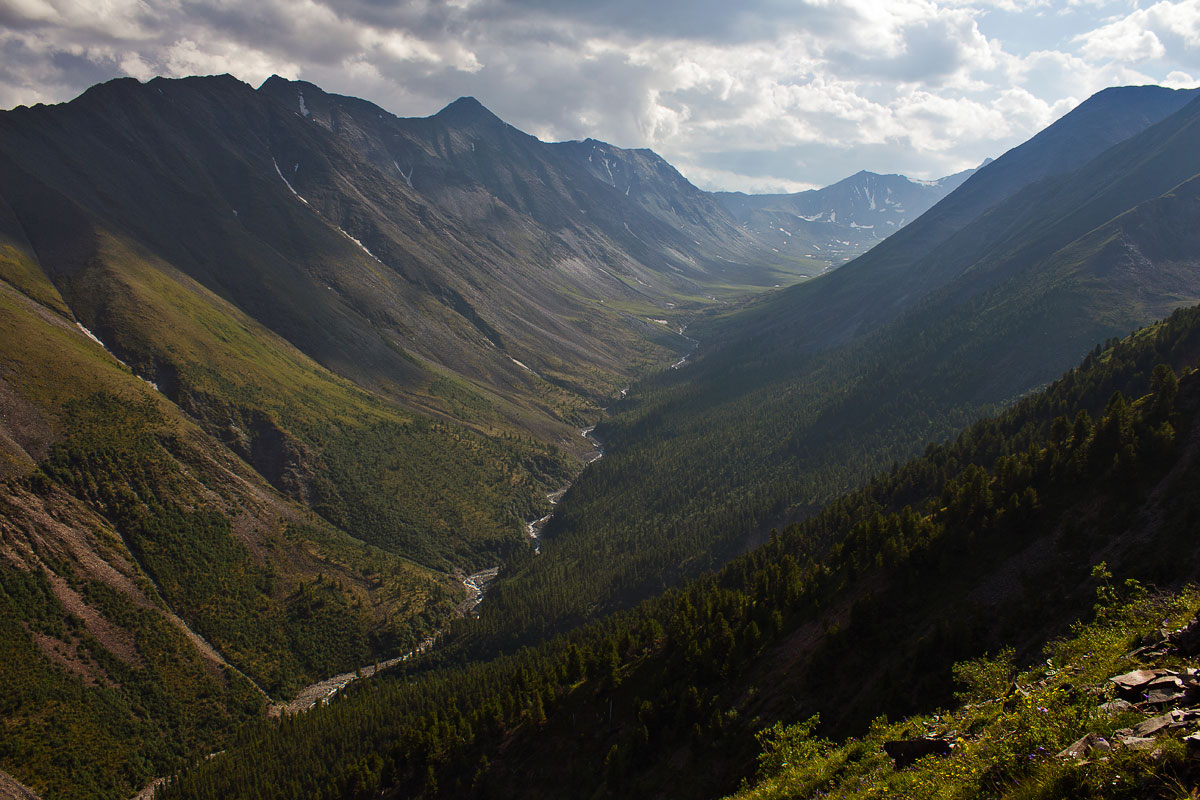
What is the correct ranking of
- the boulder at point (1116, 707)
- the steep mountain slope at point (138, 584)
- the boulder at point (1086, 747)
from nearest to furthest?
the boulder at point (1086, 747), the boulder at point (1116, 707), the steep mountain slope at point (138, 584)

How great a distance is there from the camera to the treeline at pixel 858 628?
4700cm

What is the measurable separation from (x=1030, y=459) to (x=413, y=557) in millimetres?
157165

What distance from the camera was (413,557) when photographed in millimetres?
178500

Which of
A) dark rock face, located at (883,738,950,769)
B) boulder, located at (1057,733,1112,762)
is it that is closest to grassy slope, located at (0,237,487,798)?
dark rock face, located at (883,738,950,769)

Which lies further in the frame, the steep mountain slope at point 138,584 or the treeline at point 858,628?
the steep mountain slope at point 138,584

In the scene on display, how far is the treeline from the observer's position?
47.0 metres

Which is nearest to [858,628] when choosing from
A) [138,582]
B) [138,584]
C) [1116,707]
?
[1116,707]

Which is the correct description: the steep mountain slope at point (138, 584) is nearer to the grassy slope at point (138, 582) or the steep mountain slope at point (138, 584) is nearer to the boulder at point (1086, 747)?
the grassy slope at point (138, 582)

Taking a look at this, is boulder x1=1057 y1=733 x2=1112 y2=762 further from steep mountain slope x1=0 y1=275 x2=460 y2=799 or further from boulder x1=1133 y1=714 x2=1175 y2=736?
steep mountain slope x1=0 y1=275 x2=460 y2=799

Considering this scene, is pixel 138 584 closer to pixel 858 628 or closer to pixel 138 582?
pixel 138 582

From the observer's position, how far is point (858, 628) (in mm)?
54656

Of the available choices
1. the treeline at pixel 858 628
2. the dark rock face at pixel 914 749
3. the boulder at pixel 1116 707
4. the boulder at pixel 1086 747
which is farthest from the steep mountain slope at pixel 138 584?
the boulder at pixel 1116 707

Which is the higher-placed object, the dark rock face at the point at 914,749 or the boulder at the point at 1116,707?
the boulder at the point at 1116,707

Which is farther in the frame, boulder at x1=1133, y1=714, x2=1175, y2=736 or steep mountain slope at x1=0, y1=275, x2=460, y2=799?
steep mountain slope at x1=0, y1=275, x2=460, y2=799
